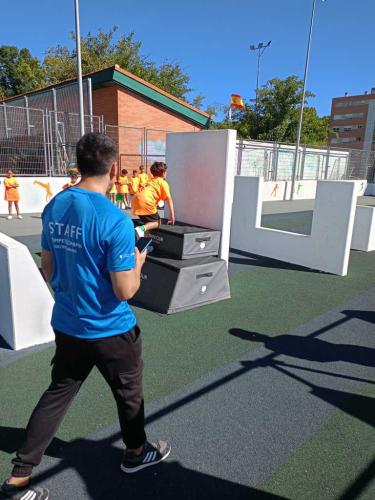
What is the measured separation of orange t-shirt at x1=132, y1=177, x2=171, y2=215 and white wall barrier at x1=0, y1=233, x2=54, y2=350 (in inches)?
97.2

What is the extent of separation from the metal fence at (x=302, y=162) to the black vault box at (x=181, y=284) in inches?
540

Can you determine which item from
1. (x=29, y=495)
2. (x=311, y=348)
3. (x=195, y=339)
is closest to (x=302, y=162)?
(x=311, y=348)

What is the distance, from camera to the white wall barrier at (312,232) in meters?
6.24

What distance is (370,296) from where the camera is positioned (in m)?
5.46

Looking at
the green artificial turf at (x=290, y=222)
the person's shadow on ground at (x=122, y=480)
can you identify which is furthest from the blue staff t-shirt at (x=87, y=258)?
the green artificial turf at (x=290, y=222)

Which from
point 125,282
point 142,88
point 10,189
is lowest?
point 10,189

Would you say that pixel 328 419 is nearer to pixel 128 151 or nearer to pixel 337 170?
pixel 128 151

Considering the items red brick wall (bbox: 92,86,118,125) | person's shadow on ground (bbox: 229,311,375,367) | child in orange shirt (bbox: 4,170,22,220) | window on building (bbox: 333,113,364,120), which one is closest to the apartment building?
window on building (bbox: 333,113,364,120)

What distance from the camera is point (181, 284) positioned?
4.54 m

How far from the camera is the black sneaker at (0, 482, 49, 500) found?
6.07 feet

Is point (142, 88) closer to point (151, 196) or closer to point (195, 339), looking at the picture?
point (151, 196)

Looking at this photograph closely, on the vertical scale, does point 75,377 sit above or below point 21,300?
above

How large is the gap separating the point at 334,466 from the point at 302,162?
818 inches

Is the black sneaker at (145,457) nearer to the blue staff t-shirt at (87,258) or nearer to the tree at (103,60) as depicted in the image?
the blue staff t-shirt at (87,258)
